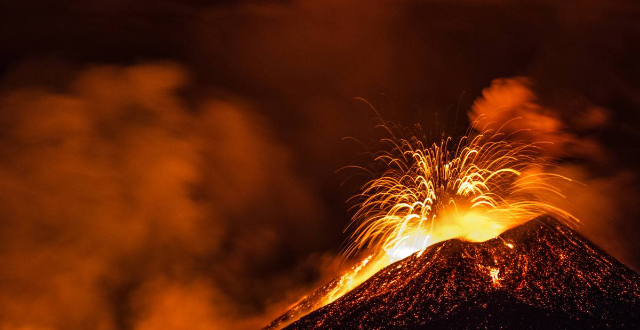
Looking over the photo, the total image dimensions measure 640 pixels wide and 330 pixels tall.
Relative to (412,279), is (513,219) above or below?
above

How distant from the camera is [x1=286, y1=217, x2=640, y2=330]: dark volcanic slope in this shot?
8.99 metres

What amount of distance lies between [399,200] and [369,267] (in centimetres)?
169

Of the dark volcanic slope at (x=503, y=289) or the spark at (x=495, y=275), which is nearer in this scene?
the dark volcanic slope at (x=503, y=289)

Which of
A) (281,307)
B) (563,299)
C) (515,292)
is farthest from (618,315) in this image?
(281,307)

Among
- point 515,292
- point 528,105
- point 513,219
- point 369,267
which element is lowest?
point 515,292

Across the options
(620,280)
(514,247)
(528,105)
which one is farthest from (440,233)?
(528,105)

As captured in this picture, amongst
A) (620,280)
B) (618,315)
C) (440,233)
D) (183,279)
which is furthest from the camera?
(183,279)

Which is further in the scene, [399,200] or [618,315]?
[399,200]

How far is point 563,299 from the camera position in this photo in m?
9.43

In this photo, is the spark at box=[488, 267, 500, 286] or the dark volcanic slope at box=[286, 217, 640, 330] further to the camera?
the spark at box=[488, 267, 500, 286]

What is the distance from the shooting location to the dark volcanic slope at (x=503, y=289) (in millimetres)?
8992

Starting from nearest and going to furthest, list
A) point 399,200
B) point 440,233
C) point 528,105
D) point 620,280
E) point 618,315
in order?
point 618,315
point 620,280
point 440,233
point 399,200
point 528,105

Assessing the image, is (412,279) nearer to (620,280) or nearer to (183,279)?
(620,280)

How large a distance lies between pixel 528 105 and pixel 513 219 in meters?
6.82
